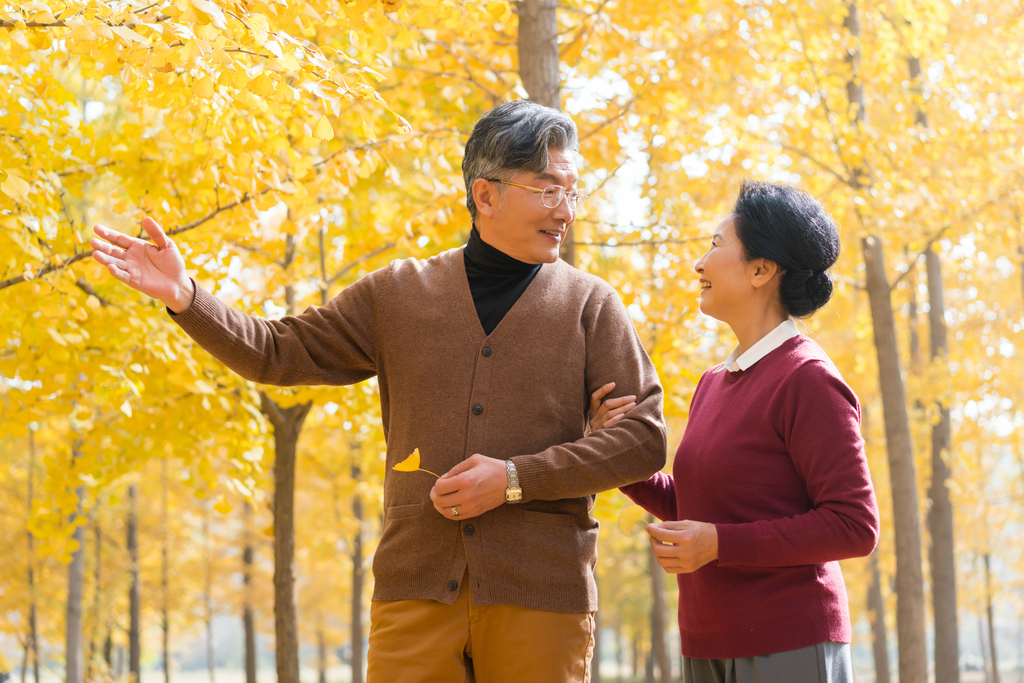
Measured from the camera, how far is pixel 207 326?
190cm

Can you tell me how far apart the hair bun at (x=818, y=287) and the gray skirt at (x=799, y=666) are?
832mm

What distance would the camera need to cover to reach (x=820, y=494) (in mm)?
1729

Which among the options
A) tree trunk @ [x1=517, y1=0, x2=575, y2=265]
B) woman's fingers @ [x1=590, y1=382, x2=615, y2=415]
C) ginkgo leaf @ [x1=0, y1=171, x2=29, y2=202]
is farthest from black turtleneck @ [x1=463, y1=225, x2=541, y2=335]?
tree trunk @ [x1=517, y1=0, x2=575, y2=265]

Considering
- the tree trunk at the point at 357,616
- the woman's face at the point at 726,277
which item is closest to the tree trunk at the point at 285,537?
the woman's face at the point at 726,277

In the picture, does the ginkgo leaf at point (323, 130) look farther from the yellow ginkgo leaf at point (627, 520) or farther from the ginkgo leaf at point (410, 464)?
the yellow ginkgo leaf at point (627, 520)

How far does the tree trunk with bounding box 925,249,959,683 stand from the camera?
28.6 feet

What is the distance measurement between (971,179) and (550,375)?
5856mm

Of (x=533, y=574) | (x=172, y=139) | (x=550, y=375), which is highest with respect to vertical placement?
(x=172, y=139)

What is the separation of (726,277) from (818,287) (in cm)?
23

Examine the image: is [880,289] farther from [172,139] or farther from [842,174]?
[172,139]

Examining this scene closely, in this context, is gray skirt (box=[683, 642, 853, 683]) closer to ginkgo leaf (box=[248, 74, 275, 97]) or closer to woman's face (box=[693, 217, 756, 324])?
woman's face (box=[693, 217, 756, 324])

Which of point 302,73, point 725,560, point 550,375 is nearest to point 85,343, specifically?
point 302,73

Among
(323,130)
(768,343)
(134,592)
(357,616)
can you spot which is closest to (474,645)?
(768,343)

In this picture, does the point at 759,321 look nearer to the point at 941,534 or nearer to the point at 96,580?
the point at 941,534
